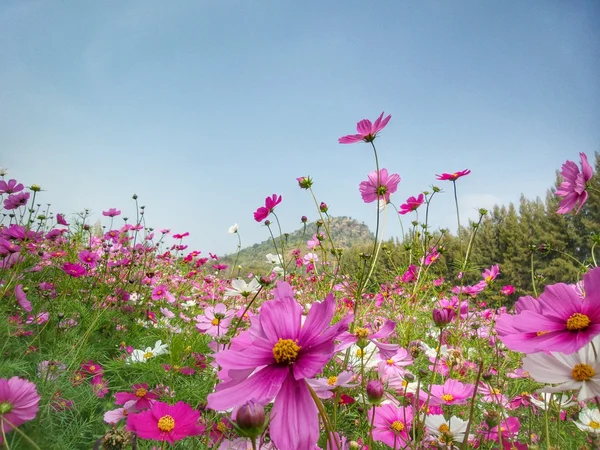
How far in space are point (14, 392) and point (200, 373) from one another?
2.82 feet

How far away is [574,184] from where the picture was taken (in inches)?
34.4

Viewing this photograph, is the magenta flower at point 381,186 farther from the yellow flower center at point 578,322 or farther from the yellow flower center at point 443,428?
the yellow flower center at point 578,322

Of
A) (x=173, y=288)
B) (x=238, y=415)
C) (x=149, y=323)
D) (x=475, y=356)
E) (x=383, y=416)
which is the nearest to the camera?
(x=238, y=415)

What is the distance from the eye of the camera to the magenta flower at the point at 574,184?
2.65 ft

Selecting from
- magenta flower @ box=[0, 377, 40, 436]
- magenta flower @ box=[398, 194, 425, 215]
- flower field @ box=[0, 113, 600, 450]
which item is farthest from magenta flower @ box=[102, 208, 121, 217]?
magenta flower @ box=[0, 377, 40, 436]

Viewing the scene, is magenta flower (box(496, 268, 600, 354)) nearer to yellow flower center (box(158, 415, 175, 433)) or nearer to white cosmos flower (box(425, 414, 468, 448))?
white cosmos flower (box(425, 414, 468, 448))

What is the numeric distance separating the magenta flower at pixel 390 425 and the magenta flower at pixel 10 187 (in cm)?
207

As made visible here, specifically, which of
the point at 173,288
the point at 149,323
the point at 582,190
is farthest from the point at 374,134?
the point at 173,288

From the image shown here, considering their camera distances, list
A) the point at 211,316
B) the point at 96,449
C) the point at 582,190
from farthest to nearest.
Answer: the point at 211,316, the point at 582,190, the point at 96,449

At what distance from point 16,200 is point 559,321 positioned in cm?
235

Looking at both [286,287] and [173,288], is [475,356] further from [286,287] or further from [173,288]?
[173,288]

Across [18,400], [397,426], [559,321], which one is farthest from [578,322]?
[18,400]

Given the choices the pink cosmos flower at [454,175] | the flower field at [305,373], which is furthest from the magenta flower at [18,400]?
the pink cosmos flower at [454,175]

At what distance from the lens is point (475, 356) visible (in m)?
1.64
